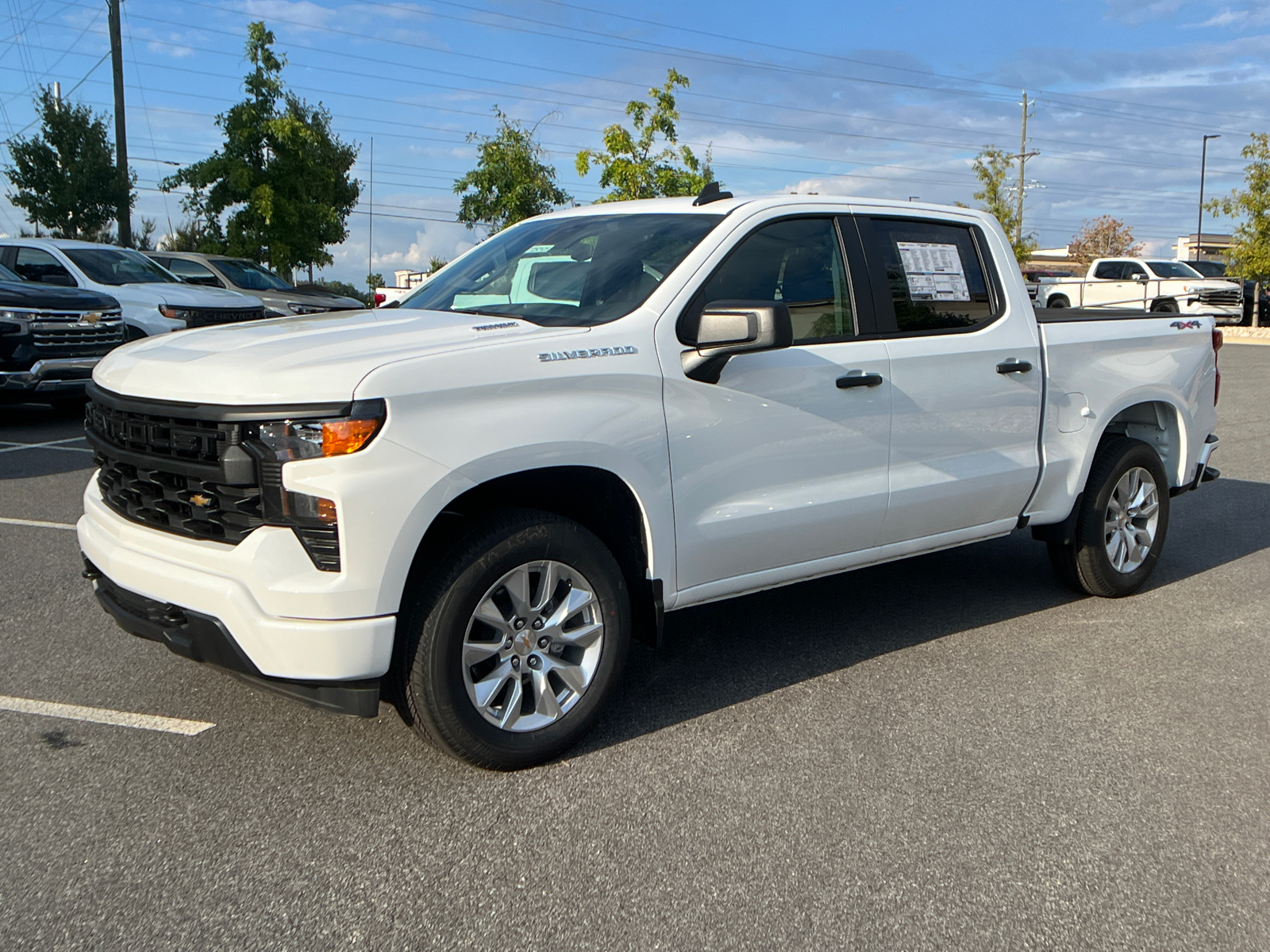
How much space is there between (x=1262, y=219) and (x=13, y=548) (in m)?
35.3

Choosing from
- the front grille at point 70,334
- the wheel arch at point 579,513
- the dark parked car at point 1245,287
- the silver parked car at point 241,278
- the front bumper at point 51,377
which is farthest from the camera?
the dark parked car at point 1245,287

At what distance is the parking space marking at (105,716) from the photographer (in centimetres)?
392

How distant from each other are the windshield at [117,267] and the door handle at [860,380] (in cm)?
1235

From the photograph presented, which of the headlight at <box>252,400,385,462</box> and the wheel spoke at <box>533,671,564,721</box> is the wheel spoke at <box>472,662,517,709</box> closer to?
the wheel spoke at <box>533,671,564,721</box>

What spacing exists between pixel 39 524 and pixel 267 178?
62.1 feet

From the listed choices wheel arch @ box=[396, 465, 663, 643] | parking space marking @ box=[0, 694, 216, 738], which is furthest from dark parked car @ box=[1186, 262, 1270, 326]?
parking space marking @ box=[0, 694, 216, 738]

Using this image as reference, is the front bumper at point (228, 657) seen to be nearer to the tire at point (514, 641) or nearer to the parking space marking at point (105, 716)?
the tire at point (514, 641)

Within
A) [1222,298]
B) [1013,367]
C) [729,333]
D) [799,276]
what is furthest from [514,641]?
[1222,298]

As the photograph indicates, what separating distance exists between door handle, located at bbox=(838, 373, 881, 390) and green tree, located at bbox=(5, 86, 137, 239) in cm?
2626

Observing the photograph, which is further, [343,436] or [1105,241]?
[1105,241]

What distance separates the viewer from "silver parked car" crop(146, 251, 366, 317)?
1798 centimetres

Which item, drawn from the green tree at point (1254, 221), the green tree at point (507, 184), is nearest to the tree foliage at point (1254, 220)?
the green tree at point (1254, 221)

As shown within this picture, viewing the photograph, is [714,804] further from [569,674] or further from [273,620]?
[273,620]

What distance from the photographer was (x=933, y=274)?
490cm
